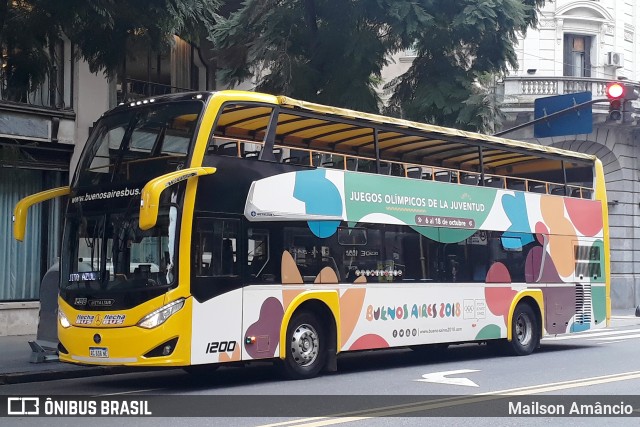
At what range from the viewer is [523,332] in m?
18.9

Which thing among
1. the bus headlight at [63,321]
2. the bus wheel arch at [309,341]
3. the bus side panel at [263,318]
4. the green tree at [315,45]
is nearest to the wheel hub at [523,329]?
the bus wheel arch at [309,341]

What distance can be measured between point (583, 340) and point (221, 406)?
13933 millimetres

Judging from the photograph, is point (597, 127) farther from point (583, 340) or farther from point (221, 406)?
point (221, 406)

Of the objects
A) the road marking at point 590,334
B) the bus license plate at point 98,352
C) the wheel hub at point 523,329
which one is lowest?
the road marking at point 590,334

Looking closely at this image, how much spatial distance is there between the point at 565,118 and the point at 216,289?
15.1 m

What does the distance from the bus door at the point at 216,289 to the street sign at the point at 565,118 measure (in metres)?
12.6

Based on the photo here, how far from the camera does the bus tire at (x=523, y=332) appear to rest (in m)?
18.6

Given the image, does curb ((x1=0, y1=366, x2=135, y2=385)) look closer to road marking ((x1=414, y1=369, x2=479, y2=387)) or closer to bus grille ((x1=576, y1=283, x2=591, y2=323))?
road marking ((x1=414, y1=369, x2=479, y2=387))

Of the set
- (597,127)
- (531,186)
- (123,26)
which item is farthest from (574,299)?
(597,127)

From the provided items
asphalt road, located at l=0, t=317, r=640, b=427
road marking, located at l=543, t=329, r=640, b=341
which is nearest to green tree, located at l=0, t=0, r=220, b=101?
asphalt road, located at l=0, t=317, r=640, b=427

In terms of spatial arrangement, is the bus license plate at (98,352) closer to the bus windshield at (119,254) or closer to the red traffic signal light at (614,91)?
the bus windshield at (119,254)

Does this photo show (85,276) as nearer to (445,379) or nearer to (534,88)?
(445,379)

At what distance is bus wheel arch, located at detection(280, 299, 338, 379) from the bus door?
1011 millimetres

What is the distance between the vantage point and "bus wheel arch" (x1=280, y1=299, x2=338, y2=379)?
13945 mm
